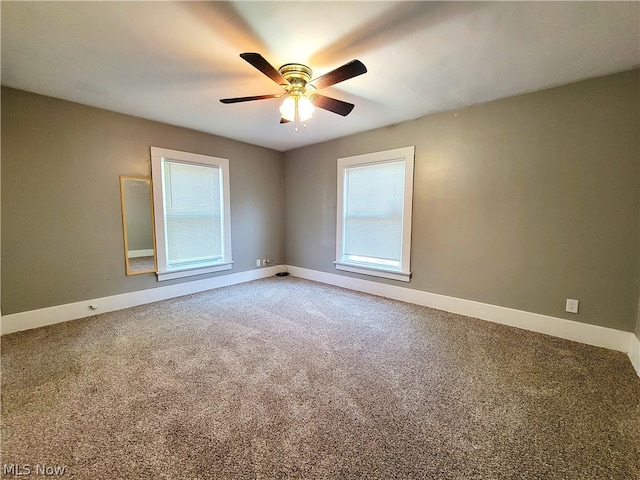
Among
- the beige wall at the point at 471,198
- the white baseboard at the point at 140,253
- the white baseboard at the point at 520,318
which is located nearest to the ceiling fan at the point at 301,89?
the beige wall at the point at 471,198

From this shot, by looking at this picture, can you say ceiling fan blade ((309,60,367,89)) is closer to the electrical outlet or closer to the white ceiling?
the white ceiling

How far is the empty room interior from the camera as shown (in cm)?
136

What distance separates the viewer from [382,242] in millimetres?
3680

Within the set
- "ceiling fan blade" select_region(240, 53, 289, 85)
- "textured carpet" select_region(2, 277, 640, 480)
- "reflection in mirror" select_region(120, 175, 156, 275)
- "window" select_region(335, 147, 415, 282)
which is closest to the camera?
"textured carpet" select_region(2, 277, 640, 480)

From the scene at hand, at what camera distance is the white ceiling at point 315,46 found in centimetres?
151

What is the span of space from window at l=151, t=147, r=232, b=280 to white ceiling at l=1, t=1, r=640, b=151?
940 mm

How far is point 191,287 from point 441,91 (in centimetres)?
396

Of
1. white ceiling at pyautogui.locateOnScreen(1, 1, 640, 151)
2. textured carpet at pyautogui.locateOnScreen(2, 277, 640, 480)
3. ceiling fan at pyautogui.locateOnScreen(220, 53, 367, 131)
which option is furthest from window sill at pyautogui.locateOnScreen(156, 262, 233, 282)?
ceiling fan at pyautogui.locateOnScreen(220, 53, 367, 131)

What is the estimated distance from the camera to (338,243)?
4.14 m

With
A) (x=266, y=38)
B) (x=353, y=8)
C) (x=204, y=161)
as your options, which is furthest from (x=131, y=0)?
(x=204, y=161)

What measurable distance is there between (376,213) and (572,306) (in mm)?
2262

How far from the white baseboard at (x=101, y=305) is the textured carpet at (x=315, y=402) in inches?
5.9

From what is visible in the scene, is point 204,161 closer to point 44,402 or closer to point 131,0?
point 131,0

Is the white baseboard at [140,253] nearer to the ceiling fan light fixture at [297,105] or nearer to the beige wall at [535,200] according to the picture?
the ceiling fan light fixture at [297,105]
